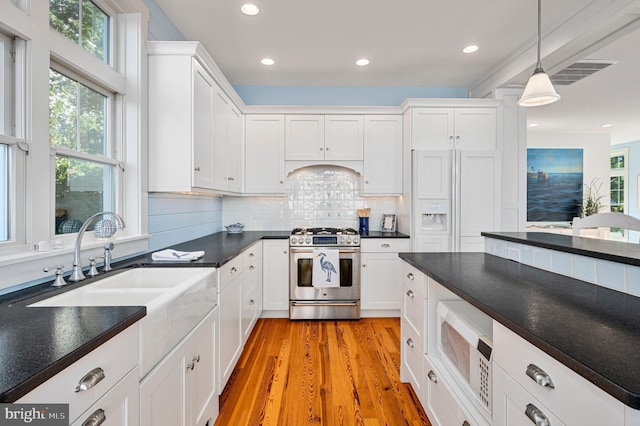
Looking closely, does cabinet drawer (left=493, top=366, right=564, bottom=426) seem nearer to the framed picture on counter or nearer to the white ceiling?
the white ceiling

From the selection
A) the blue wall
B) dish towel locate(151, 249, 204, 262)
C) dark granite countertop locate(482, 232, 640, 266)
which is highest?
the blue wall

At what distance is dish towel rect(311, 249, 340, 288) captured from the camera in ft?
10.9

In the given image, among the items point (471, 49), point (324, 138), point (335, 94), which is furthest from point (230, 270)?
point (471, 49)

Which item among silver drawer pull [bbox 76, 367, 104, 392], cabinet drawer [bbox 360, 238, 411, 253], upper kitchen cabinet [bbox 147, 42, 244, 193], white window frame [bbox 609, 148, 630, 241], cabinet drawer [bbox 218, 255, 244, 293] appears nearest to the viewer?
silver drawer pull [bbox 76, 367, 104, 392]

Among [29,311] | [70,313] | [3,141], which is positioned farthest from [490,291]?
[3,141]

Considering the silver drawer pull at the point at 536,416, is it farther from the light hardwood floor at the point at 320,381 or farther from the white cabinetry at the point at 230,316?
the white cabinetry at the point at 230,316

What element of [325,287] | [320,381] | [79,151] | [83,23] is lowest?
[320,381]

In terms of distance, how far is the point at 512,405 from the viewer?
0.98 m

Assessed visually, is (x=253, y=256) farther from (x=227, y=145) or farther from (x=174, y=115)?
(x=174, y=115)

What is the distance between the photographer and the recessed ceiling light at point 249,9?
7.72 ft

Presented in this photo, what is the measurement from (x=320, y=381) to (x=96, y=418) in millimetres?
1692

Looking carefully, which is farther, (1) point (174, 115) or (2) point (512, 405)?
(1) point (174, 115)

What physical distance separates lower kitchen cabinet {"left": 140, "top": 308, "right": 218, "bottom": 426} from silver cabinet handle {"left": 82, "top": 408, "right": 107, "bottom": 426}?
0.20 meters

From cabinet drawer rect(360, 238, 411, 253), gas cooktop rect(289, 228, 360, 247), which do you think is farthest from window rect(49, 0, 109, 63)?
cabinet drawer rect(360, 238, 411, 253)
